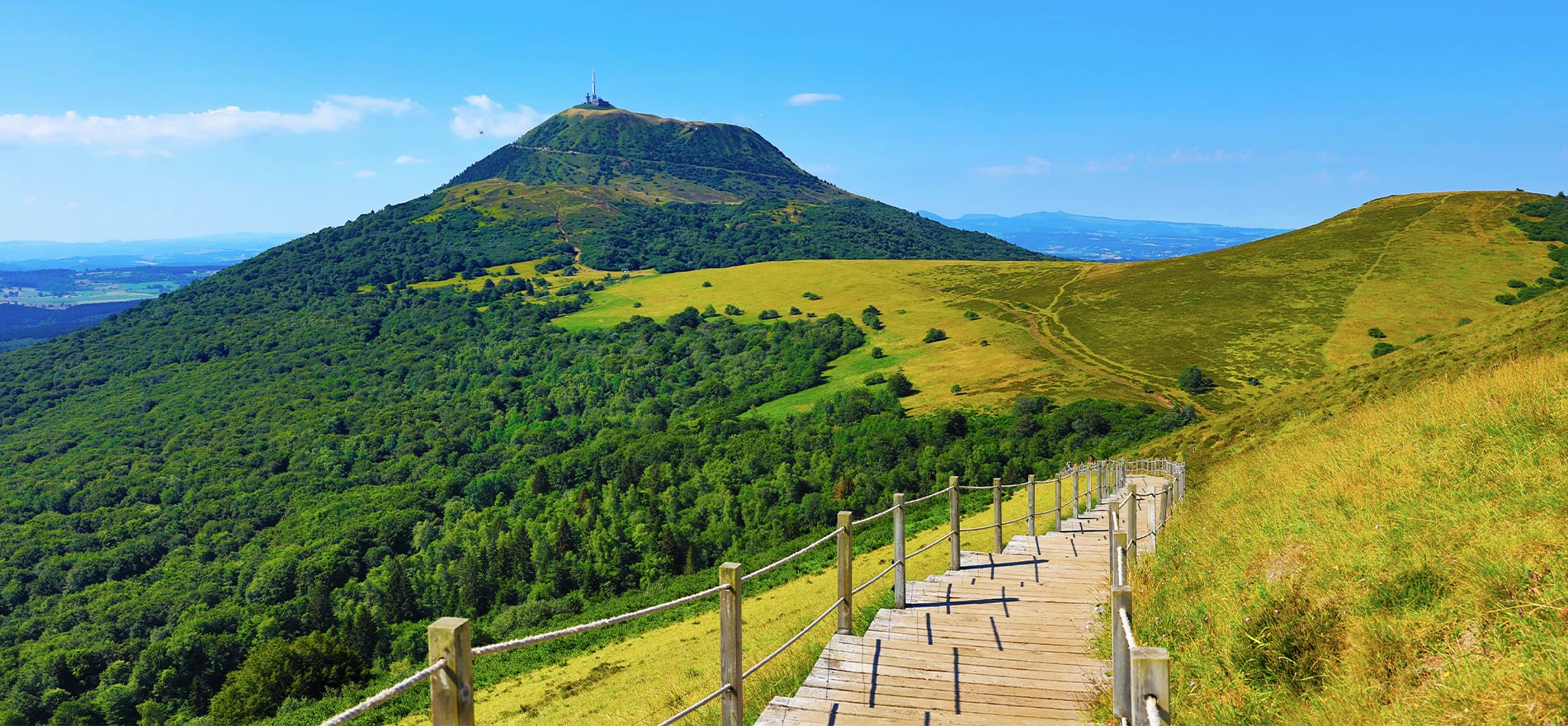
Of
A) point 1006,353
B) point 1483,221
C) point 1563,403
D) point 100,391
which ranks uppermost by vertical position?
point 1483,221

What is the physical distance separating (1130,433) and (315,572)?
248 feet

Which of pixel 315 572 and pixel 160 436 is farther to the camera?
pixel 160 436

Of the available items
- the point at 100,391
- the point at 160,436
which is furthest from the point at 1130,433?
the point at 100,391

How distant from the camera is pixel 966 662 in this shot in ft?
23.7

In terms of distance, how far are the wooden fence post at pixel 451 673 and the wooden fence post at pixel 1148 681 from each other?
271 cm

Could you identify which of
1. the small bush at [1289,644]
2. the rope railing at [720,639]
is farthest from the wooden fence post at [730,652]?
the small bush at [1289,644]

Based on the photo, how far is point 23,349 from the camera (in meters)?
190

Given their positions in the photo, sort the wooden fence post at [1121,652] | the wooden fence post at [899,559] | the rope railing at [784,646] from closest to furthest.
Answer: the wooden fence post at [1121,652] → the rope railing at [784,646] → the wooden fence post at [899,559]

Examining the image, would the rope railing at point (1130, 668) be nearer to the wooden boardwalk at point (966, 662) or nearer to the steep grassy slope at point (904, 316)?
the wooden boardwalk at point (966, 662)

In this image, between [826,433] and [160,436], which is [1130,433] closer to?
[826,433]

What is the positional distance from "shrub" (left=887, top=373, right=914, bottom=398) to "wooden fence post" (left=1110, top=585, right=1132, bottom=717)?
81.0m

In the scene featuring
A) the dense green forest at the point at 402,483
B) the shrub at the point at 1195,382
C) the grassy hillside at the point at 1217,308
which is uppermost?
the grassy hillside at the point at 1217,308

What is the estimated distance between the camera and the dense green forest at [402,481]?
6675 centimetres

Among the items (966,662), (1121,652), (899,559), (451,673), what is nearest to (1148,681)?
(1121,652)
